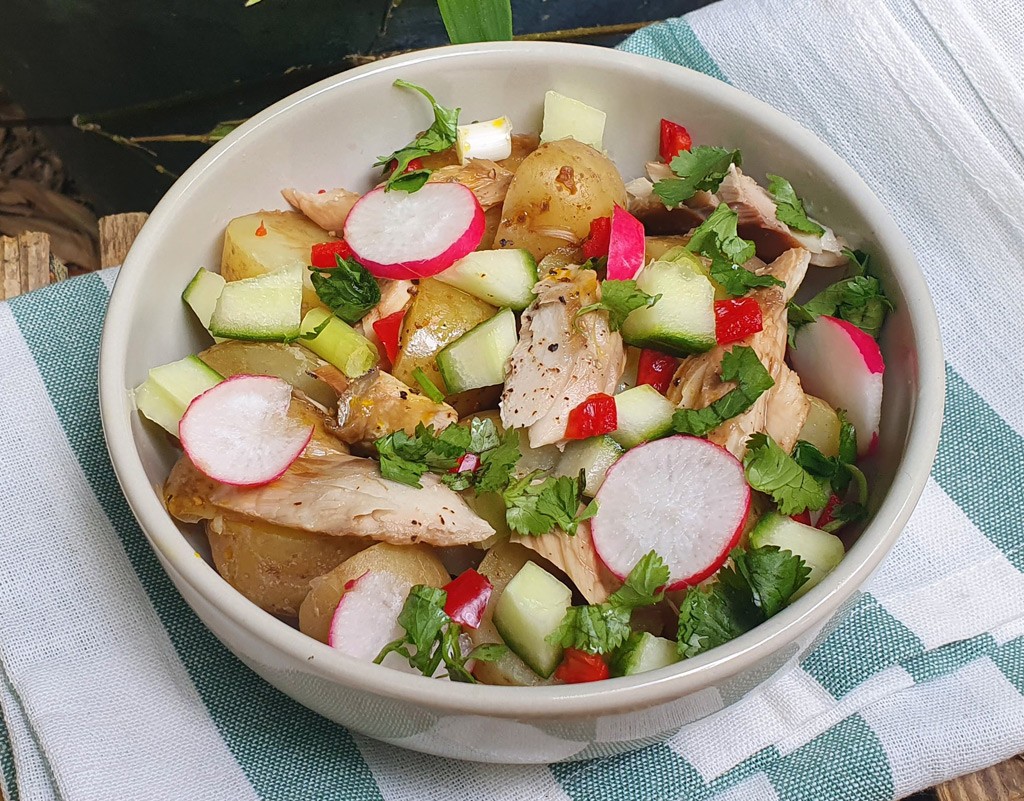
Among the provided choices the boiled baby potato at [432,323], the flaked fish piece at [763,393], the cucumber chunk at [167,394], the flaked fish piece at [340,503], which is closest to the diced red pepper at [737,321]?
the flaked fish piece at [763,393]

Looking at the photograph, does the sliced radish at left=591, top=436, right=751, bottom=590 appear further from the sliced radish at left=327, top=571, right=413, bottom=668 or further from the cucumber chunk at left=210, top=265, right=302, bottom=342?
the cucumber chunk at left=210, top=265, right=302, bottom=342

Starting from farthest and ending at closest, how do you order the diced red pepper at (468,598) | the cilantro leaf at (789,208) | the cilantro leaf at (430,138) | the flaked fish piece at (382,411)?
the cilantro leaf at (430,138)
the cilantro leaf at (789,208)
the flaked fish piece at (382,411)
the diced red pepper at (468,598)

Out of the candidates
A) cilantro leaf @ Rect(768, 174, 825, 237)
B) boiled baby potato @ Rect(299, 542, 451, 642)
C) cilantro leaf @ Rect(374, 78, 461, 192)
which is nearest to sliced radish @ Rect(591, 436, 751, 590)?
boiled baby potato @ Rect(299, 542, 451, 642)

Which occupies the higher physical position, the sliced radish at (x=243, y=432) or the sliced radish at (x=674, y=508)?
the sliced radish at (x=674, y=508)

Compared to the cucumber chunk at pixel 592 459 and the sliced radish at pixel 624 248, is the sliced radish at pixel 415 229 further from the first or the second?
the cucumber chunk at pixel 592 459

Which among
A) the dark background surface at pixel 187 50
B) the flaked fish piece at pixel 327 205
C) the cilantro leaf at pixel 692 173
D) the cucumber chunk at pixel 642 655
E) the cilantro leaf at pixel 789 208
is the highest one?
the cilantro leaf at pixel 789 208

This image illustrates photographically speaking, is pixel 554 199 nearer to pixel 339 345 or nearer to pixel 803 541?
pixel 339 345

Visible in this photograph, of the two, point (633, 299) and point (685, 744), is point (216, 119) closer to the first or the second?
point (633, 299)
